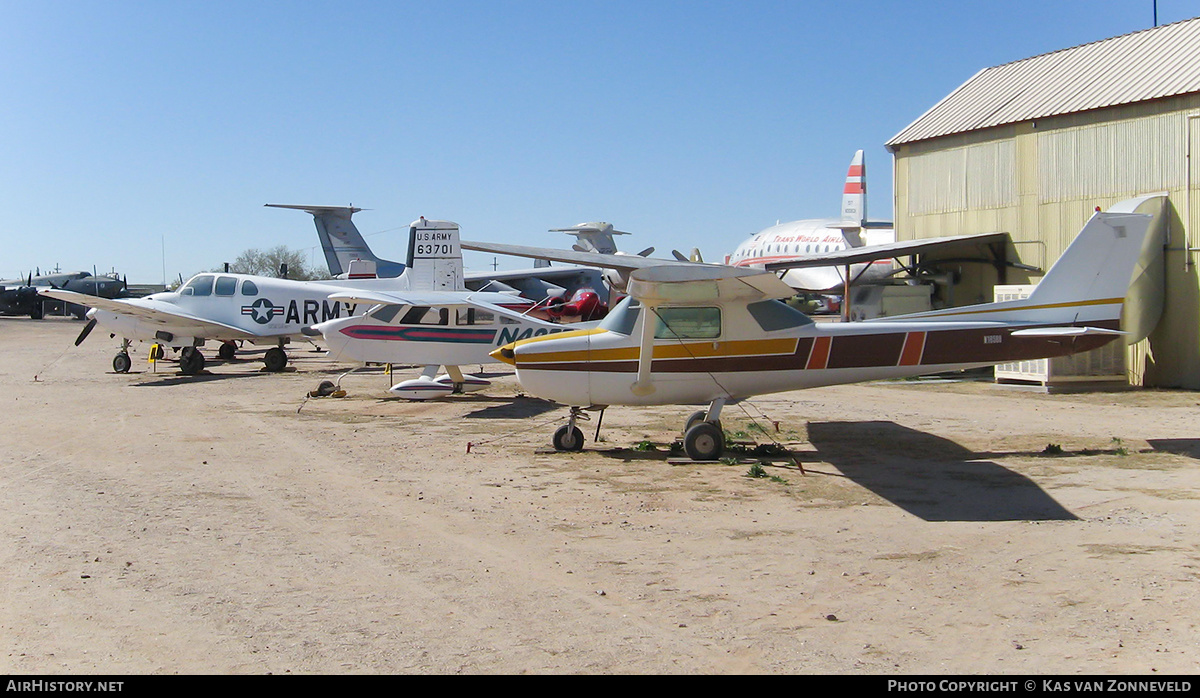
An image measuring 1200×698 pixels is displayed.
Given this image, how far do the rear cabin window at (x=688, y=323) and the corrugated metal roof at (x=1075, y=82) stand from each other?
12455 mm

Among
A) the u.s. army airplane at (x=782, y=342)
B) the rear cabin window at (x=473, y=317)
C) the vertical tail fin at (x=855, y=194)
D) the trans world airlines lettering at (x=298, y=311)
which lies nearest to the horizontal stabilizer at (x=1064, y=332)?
the u.s. army airplane at (x=782, y=342)

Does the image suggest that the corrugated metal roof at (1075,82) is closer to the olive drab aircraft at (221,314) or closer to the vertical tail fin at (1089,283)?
the vertical tail fin at (1089,283)

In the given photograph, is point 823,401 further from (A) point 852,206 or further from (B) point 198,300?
(A) point 852,206

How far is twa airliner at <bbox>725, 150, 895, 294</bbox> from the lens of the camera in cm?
3023

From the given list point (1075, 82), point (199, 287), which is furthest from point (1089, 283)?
point (199, 287)

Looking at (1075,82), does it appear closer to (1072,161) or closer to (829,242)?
(1072,161)

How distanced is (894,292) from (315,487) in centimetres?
1786

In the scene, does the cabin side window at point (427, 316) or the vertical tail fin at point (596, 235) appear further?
the vertical tail fin at point (596, 235)

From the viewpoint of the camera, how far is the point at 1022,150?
20844 millimetres

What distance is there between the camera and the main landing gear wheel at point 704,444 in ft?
33.4

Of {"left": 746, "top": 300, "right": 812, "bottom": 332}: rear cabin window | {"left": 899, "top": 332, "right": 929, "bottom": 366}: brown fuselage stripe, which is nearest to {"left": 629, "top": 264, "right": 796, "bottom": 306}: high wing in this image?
{"left": 746, "top": 300, "right": 812, "bottom": 332}: rear cabin window

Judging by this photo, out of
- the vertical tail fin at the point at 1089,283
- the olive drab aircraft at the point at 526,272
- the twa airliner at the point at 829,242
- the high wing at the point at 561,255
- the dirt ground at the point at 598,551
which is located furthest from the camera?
the olive drab aircraft at the point at 526,272

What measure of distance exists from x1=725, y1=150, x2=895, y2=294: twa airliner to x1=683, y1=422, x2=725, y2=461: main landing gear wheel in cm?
1757

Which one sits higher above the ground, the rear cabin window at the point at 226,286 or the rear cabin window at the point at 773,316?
the rear cabin window at the point at 226,286
